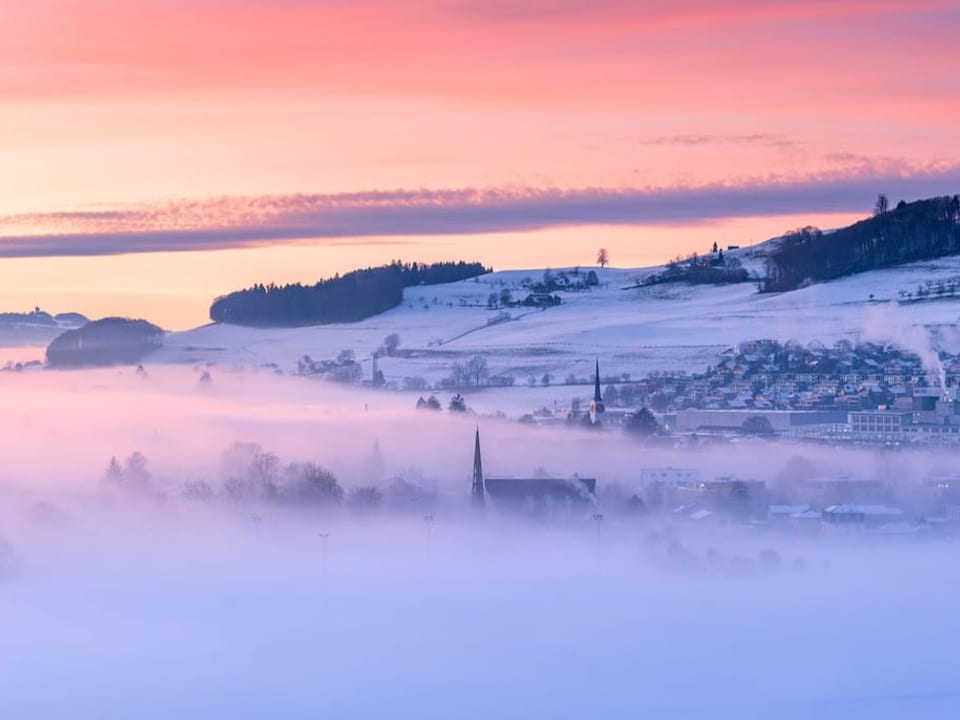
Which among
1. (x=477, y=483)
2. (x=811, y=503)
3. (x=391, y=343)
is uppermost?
(x=391, y=343)

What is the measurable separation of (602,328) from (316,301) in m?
28.6

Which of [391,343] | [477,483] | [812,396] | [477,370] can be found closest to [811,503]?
[477,483]

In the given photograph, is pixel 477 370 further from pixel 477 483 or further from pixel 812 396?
pixel 477 483

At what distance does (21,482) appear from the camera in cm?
7450

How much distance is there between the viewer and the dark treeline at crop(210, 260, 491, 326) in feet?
504

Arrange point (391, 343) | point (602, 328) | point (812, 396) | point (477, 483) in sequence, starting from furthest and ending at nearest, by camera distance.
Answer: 1. point (391, 343)
2. point (602, 328)
3. point (812, 396)
4. point (477, 483)

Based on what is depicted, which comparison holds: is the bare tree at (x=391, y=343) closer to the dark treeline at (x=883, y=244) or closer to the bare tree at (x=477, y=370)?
the bare tree at (x=477, y=370)

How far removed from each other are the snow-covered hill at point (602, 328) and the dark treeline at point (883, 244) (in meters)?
2.28

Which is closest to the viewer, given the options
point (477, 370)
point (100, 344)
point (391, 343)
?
point (477, 370)

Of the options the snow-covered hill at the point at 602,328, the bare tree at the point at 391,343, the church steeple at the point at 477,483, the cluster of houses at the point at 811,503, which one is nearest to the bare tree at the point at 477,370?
the snow-covered hill at the point at 602,328

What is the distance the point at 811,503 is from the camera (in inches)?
2830

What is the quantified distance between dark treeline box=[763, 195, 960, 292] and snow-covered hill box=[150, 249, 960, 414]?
2.28 m

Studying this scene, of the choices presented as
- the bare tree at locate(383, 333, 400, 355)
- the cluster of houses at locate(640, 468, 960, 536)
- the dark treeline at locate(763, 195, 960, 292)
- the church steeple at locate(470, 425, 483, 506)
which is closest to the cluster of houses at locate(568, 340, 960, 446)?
the cluster of houses at locate(640, 468, 960, 536)

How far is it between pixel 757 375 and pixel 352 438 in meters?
28.2
